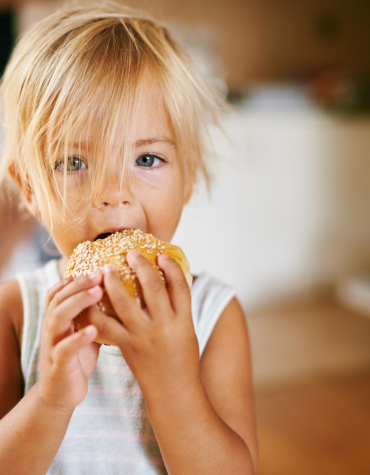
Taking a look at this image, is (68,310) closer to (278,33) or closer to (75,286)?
(75,286)

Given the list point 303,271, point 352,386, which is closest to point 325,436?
point 352,386

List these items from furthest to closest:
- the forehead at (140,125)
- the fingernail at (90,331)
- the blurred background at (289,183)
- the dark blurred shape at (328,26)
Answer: the dark blurred shape at (328,26), the blurred background at (289,183), the forehead at (140,125), the fingernail at (90,331)

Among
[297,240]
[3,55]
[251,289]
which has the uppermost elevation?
[3,55]

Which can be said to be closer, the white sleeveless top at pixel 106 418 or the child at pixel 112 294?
the child at pixel 112 294

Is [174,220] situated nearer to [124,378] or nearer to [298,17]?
[124,378]

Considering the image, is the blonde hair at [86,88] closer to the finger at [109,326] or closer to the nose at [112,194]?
the nose at [112,194]

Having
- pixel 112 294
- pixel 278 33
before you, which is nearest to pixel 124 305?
pixel 112 294

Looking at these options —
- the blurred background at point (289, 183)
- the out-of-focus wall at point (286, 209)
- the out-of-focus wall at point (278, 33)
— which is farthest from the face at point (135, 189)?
the out-of-focus wall at point (278, 33)

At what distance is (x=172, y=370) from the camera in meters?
0.55

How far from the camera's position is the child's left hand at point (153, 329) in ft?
1.76

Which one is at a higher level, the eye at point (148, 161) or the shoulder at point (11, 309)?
the eye at point (148, 161)

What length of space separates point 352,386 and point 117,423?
69.1 inches

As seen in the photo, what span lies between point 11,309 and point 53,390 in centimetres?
25

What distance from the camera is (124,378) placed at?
0.76m
